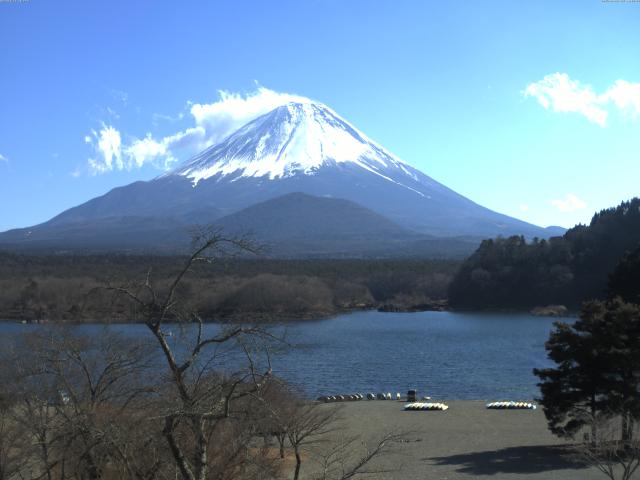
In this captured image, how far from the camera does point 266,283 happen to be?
43375 mm

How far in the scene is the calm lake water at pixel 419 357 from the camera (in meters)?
20.2

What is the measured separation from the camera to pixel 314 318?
42.6 meters

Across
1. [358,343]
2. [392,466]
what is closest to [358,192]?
[358,343]

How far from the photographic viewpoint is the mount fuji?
303 feet

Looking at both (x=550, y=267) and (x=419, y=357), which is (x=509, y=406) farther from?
(x=550, y=267)

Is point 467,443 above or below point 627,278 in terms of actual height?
below

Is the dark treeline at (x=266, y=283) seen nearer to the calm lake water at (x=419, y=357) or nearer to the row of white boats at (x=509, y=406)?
the calm lake water at (x=419, y=357)

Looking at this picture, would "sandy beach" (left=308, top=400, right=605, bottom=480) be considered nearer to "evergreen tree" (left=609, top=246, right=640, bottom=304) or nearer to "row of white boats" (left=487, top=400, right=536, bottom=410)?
"row of white boats" (left=487, top=400, right=536, bottom=410)

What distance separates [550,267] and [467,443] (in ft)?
115

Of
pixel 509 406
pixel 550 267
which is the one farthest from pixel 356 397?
pixel 550 267

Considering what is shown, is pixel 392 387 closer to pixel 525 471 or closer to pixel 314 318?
Result: pixel 525 471

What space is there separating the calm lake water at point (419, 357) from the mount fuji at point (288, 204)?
149 feet

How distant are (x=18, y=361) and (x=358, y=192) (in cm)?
11418

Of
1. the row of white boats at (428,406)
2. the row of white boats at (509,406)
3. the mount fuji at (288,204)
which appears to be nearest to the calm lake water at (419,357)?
→ the row of white boats at (509,406)
